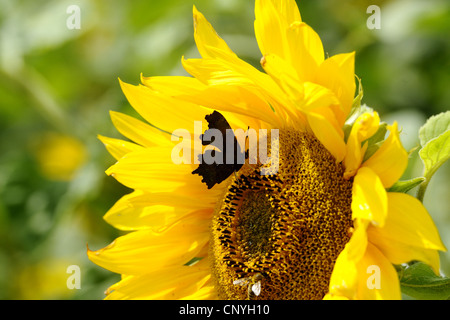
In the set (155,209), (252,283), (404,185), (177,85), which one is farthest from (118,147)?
(404,185)

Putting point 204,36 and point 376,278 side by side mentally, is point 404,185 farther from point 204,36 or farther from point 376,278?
point 204,36

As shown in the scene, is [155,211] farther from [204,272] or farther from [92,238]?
[92,238]

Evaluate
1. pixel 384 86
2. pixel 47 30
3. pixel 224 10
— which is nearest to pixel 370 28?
pixel 384 86

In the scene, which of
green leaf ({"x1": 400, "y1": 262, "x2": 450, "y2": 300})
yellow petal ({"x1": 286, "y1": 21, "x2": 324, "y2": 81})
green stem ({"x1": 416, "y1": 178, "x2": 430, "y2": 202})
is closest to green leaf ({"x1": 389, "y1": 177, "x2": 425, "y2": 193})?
green stem ({"x1": 416, "y1": 178, "x2": 430, "y2": 202})

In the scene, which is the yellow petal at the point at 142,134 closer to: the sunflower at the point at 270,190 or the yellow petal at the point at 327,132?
the sunflower at the point at 270,190

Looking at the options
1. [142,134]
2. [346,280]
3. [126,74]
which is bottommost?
[346,280]

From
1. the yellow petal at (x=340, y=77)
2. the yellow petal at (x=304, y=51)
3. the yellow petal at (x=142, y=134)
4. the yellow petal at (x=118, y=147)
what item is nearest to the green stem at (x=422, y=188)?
the yellow petal at (x=340, y=77)
